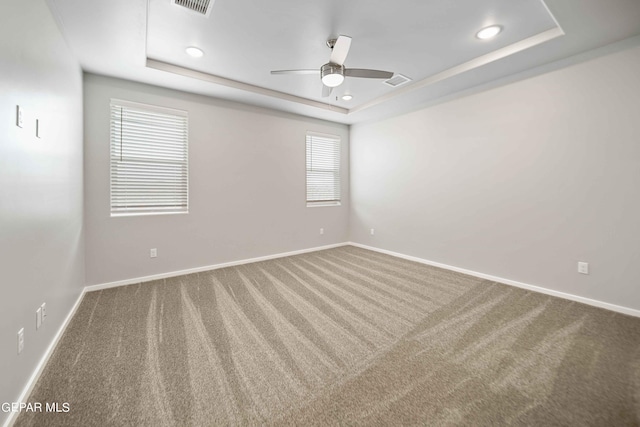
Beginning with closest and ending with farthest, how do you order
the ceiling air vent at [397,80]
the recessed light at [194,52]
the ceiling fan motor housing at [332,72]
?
the ceiling fan motor housing at [332,72] < the recessed light at [194,52] < the ceiling air vent at [397,80]

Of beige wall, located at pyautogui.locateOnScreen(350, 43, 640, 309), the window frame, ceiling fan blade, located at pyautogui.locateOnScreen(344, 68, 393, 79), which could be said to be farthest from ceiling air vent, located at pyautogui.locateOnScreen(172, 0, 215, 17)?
beige wall, located at pyautogui.locateOnScreen(350, 43, 640, 309)

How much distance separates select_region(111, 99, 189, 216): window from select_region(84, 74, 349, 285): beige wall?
9 centimetres

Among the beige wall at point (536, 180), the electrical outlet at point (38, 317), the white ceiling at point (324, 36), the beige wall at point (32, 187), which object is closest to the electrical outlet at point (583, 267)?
the beige wall at point (536, 180)

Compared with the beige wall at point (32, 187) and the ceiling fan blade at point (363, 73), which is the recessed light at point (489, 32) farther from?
the beige wall at point (32, 187)

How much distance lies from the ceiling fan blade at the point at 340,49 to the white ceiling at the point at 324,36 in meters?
0.25

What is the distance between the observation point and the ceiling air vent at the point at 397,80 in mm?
3355

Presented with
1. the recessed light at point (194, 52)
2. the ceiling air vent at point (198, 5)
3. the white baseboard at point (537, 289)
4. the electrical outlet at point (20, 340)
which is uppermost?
the recessed light at point (194, 52)

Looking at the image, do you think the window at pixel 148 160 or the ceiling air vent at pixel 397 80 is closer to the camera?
the window at pixel 148 160

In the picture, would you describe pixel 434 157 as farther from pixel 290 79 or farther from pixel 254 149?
pixel 254 149

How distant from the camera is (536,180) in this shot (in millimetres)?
3033

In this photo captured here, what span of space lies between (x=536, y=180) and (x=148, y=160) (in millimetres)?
4893

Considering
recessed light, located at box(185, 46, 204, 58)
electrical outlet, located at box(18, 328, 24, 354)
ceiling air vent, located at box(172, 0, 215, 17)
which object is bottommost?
electrical outlet, located at box(18, 328, 24, 354)

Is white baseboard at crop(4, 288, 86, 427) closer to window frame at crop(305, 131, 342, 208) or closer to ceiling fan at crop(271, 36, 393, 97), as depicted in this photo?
ceiling fan at crop(271, 36, 393, 97)

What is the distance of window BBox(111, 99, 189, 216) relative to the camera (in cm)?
323
